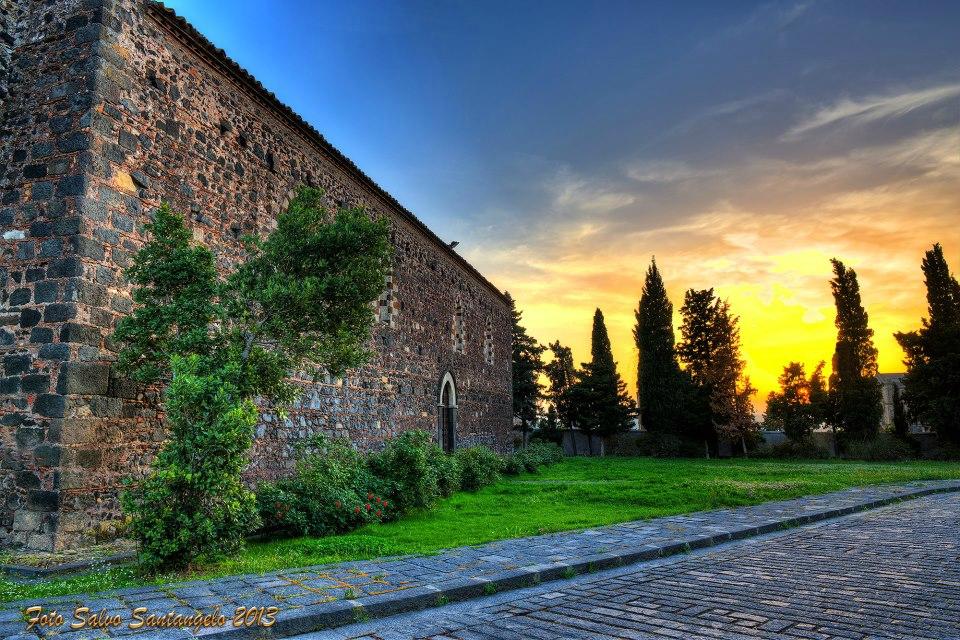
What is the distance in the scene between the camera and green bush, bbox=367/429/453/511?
10586mm

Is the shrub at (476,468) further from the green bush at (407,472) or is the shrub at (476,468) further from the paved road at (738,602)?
the paved road at (738,602)

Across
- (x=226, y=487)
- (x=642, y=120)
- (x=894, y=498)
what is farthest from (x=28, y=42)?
(x=894, y=498)

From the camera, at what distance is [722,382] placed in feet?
125

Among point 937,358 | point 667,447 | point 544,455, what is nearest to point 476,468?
point 544,455

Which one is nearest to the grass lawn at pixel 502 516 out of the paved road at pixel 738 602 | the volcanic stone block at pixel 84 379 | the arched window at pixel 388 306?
the paved road at pixel 738 602

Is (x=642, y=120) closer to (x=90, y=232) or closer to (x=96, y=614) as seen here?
(x=90, y=232)

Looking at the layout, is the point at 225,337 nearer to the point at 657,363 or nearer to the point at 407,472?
the point at 407,472

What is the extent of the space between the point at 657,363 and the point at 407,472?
105ft

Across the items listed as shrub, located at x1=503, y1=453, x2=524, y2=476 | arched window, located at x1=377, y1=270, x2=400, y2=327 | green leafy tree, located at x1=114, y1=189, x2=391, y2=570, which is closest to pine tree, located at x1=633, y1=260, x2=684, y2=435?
shrub, located at x1=503, y1=453, x2=524, y2=476

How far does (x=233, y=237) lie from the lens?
11.5 meters

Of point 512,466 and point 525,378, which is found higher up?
point 525,378

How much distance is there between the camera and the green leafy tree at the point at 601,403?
41562mm

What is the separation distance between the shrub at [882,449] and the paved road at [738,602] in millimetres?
28935

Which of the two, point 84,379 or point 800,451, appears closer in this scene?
point 84,379
